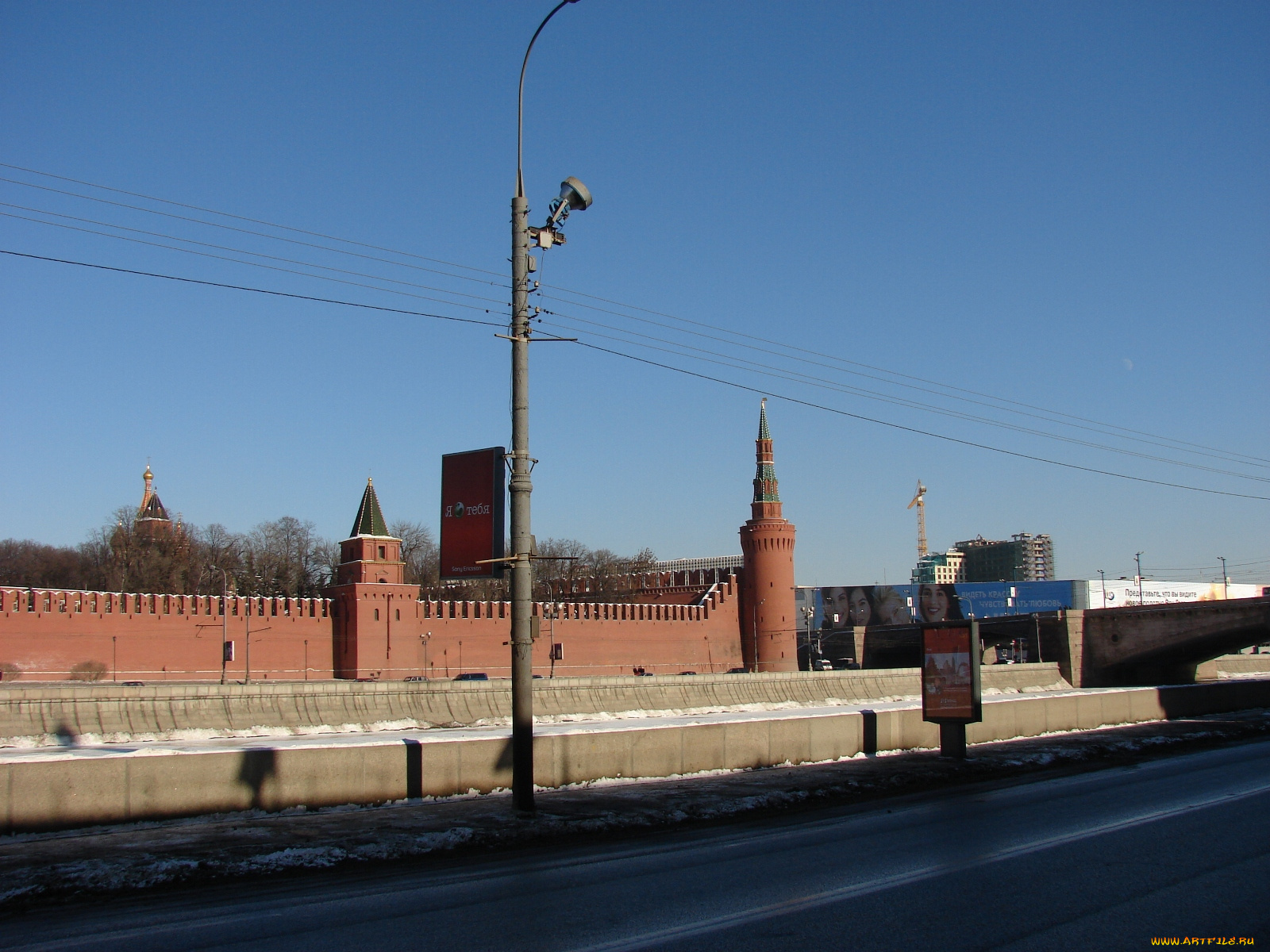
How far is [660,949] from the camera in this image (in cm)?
649

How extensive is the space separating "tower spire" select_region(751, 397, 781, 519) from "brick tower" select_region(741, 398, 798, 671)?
0.06 m

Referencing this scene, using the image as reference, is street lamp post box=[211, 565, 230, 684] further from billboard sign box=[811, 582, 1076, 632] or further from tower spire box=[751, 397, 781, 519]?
billboard sign box=[811, 582, 1076, 632]

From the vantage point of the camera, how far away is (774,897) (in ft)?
26.1

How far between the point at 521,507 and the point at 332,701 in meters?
20.9

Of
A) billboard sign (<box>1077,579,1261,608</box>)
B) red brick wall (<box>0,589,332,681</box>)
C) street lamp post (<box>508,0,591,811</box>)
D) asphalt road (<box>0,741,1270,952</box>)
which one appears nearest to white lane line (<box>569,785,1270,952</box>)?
asphalt road (<box>0,741,1270,952</box>)

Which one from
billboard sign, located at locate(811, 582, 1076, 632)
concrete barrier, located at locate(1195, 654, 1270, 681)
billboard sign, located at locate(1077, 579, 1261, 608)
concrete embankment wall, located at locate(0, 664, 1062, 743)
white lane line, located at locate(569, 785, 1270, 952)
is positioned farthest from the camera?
billboard sign, located at locate(1077, 579, 1261, 608)

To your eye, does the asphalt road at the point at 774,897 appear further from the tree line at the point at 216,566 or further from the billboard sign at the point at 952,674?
the tree line at the point at 216,566

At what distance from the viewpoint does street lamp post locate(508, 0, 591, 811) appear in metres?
11.9

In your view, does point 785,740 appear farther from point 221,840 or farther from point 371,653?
point 371,653

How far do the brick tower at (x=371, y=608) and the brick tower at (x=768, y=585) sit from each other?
2604 cm

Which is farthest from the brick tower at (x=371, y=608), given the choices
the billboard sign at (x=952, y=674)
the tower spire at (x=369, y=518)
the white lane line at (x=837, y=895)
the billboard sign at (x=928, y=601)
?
the billboard sign at (x=928, y=601)

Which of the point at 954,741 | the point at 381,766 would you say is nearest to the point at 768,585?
the point at 954,741

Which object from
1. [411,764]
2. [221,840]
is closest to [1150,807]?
[411,764]

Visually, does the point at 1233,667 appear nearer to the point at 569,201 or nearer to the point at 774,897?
the point at 569,201
